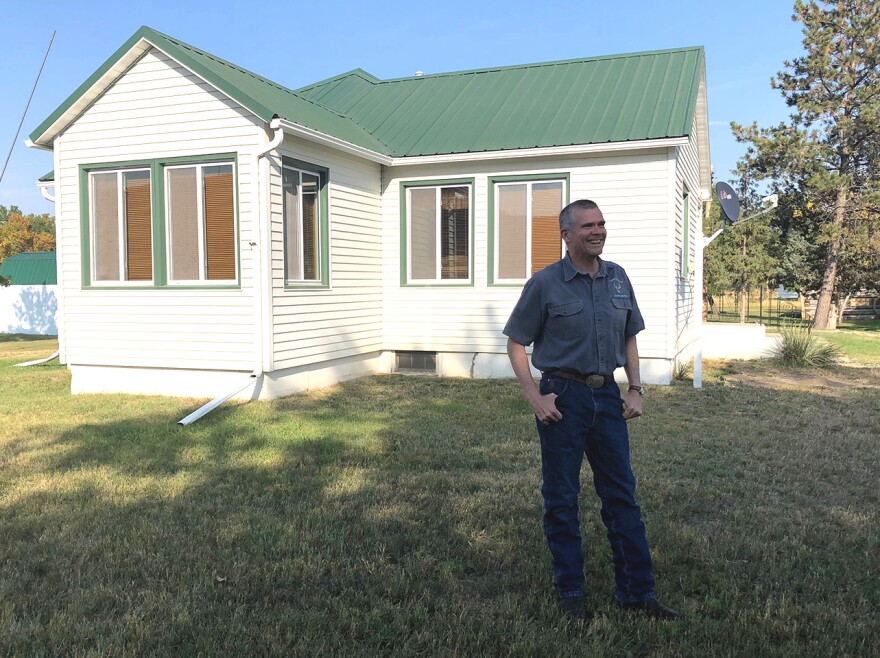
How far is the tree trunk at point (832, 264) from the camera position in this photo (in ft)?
77.5

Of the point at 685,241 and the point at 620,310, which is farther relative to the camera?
the point at 685,241

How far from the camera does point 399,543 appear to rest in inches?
158

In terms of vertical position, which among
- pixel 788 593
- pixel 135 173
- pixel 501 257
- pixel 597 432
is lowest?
pixel 788 593

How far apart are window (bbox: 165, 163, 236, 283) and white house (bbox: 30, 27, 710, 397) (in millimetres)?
22

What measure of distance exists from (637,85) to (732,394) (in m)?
5.16

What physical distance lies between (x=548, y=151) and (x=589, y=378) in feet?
24.7

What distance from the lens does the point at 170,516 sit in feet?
14.6

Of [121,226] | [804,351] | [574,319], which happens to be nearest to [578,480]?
[574,319]

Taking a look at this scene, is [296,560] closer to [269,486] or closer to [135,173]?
[269,486]

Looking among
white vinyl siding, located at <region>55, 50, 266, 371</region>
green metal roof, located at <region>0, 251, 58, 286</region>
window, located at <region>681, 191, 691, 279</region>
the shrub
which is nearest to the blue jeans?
white vinyl siding, located at <region>55, 50, 266, 371</region>

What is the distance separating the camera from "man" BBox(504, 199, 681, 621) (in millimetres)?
3113

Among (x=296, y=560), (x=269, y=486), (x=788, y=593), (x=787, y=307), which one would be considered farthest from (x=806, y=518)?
(x=787, y=307)

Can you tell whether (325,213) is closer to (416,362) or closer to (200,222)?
(200,222)

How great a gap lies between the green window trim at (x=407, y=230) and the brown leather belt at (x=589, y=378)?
308 inches
